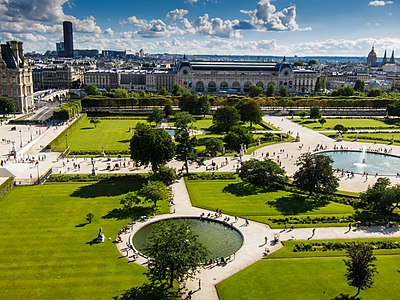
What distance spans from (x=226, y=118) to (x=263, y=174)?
3602 centimetres

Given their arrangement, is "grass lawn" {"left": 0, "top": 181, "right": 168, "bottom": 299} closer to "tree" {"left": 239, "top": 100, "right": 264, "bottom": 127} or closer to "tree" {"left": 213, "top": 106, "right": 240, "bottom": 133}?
"tree" {"left": 213, "top": 106, "right": 240, "bottom": 133}

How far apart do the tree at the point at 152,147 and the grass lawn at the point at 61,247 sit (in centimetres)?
577

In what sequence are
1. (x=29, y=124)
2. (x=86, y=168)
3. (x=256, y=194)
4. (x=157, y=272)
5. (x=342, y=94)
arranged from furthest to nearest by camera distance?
(x=342, y=94), (x=29, y=124), (x=86, y=168), (x=256, y=194), (x=157, y=272)

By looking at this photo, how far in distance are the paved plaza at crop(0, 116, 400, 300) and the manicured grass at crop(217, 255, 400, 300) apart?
136 cm

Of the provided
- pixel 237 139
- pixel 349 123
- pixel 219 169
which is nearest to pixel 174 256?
pixel 219 169

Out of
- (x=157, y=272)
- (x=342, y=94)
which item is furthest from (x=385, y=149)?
(x=342, y=94)

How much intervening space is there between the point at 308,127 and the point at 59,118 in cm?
6564

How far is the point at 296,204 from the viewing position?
5053 cm

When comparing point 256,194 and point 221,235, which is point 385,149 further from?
point 221,235

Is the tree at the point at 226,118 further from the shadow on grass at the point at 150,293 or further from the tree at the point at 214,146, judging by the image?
the shadow on grass at the point at 150,293

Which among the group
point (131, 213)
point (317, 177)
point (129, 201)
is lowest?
point (131, 213)

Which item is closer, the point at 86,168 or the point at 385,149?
the point at 86,168

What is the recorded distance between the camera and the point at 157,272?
30203 mm

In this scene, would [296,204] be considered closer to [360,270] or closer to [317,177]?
[317,177]
